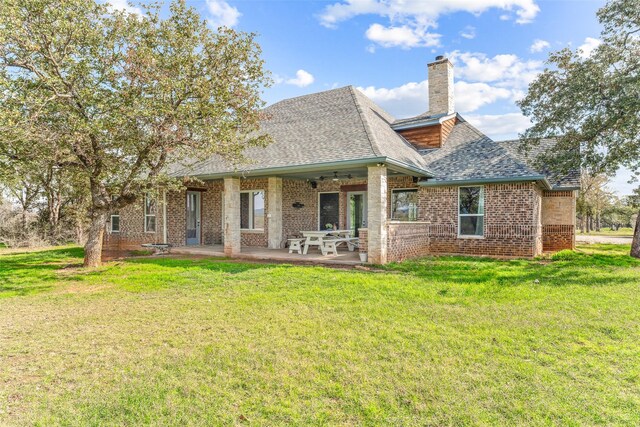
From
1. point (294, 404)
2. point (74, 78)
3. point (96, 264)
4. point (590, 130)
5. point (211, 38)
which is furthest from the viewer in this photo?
point (590, 130)

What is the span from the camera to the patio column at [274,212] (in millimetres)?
13609

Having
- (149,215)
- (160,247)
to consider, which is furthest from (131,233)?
(160,247)

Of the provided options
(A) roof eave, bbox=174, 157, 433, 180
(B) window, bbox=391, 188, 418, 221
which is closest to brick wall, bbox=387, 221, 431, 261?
(B) window, bbox=391, 188, 418, 221

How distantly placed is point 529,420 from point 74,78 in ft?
32.9

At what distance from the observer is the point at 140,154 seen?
938cm

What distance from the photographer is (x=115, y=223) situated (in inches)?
686

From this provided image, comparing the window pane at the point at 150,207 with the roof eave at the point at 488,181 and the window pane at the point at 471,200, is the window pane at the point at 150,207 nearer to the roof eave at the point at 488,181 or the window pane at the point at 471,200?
the roof eave at the point at 488,181

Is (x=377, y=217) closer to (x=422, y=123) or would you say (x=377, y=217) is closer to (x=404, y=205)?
(x=404, y=205)

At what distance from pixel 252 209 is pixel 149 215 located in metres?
4.98

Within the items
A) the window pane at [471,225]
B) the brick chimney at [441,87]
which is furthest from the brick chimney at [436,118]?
the window pane at [471,225]

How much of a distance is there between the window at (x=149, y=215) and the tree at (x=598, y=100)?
15739mm

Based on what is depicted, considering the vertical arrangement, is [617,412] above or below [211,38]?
below

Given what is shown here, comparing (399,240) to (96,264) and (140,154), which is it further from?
(96,264)

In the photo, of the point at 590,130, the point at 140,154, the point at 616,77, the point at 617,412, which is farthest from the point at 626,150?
the point at 140,154
